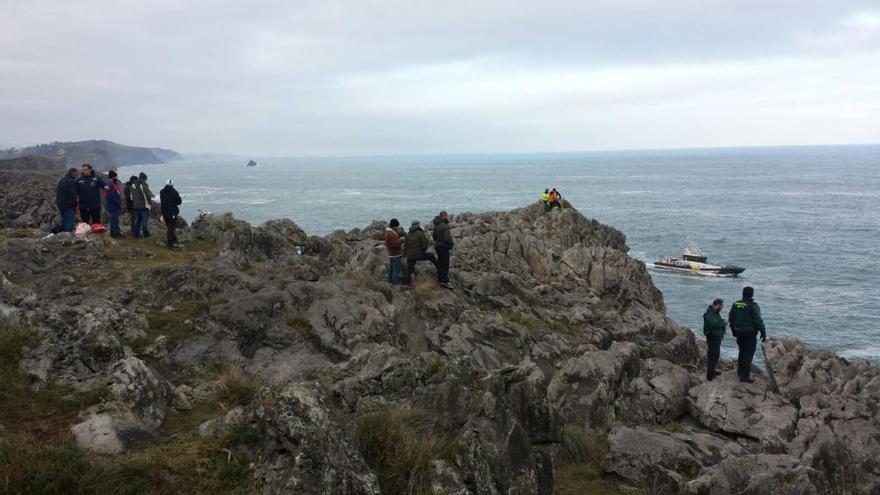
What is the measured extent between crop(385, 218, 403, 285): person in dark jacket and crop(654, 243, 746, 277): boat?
4843cm

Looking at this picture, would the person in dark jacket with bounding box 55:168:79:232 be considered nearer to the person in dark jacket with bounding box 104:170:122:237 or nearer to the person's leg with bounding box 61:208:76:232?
the person's leg with bounding box 61:208:76:232

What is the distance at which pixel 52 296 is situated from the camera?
49.3ft

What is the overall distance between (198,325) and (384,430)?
757 cm

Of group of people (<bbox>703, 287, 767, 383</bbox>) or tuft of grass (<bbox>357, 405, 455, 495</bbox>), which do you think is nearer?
tuft of grass (<bbox>357, 405, 455, 495</bbox>)

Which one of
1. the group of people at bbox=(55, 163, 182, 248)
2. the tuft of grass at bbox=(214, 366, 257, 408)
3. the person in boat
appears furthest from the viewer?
the person in boat

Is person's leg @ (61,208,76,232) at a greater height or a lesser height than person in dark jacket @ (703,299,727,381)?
greater

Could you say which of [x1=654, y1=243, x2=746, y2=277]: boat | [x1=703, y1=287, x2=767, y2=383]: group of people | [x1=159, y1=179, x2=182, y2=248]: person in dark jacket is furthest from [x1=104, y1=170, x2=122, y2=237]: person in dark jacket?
[x1=654, y1=243, x2=746, y2=277]: boat

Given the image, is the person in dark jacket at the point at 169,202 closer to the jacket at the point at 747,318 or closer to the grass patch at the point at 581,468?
the grass patch at the point at 581,468

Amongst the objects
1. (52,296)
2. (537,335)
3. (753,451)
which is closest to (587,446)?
(753,451)

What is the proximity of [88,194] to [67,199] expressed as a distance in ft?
2.45

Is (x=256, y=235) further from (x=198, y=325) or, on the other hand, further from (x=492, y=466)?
(x=492, y=466)

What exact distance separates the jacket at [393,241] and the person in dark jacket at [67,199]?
34.8 ft

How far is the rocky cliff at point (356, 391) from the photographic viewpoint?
24.7 feet

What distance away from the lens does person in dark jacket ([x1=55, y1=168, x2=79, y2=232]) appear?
20328 millimetres
